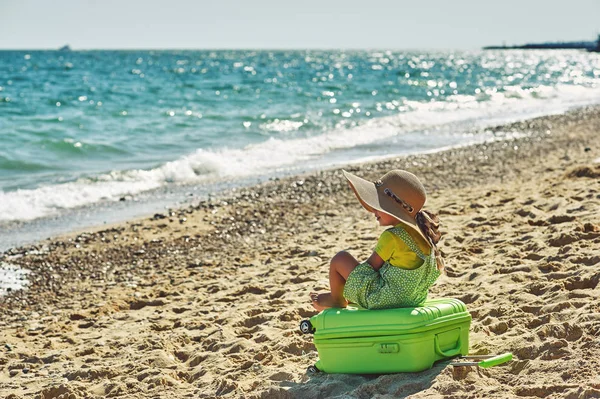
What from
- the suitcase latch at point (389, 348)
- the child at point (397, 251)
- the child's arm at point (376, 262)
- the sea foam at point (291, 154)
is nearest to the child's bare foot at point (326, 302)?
the child at point (397, 251)

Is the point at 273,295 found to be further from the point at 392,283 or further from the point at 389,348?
the point at 389,348

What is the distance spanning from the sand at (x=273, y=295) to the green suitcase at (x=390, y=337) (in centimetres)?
8

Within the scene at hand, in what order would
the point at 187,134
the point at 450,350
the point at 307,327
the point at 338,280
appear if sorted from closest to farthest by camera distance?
the point at 450,350 < the point at 307,327 < the point at 338,280 < the point at 187,134

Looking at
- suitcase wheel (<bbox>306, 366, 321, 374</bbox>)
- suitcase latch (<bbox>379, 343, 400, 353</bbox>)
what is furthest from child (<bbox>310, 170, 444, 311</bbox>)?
suitcase wheel (<bbox>306, 366, 321, 374</bbox>)

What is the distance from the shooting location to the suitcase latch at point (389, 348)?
3676mm

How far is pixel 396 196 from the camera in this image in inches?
153

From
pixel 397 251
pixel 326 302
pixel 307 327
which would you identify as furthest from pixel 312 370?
pixel 397 251

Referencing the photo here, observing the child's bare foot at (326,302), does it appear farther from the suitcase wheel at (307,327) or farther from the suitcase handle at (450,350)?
the suitcase handle at (450,350)

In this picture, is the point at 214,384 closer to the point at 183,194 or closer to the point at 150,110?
the point at 183,194

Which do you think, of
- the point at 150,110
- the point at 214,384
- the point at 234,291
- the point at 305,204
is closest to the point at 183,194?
the point at 305,204

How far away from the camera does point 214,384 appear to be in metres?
4.15

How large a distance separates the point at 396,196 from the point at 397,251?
295 millimetres

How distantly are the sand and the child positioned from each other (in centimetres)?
43

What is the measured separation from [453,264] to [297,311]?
141 centimetres
